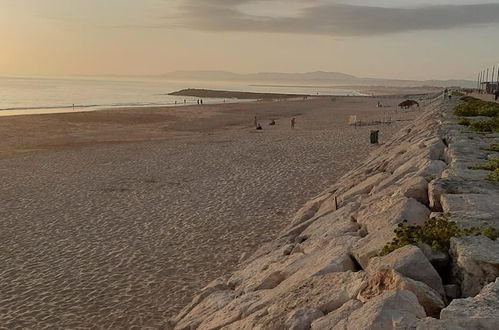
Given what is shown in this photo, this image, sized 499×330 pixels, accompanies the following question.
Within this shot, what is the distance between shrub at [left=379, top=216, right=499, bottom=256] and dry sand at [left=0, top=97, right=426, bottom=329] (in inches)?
186

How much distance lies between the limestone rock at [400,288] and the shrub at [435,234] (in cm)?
76

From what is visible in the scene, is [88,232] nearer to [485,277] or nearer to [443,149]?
[443,149]

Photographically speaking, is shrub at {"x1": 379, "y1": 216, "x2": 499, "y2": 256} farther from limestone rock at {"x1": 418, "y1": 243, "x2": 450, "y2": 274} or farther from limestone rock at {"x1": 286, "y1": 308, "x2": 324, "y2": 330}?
limestone rock at {"x1": 286, "y1": 308, "x2": 324, "y2": 330}

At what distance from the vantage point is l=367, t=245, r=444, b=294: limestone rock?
4.76 m

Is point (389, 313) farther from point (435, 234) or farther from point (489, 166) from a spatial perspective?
point (489, 166)

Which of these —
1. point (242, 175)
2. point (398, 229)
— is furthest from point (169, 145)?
point (398, 229)

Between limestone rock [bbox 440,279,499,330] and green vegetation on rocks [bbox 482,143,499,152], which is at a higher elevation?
green vegetation on rocks [bbox 482,143,499,152]

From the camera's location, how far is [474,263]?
15.8 ft

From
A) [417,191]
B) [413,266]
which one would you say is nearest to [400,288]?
[413,266]

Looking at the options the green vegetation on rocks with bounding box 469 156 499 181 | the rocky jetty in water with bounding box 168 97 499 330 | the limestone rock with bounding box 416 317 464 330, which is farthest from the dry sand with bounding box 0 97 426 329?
the limestone rock with bounding box 416 317 464 330

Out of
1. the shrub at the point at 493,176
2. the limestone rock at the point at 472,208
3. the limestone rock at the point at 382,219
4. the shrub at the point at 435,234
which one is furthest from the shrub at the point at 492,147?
the shrub at the point at 435,234

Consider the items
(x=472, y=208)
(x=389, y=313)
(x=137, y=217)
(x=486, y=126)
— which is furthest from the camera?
(x=486, y=126)

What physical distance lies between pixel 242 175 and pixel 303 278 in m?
14.0

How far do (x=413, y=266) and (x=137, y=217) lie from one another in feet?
36.3
